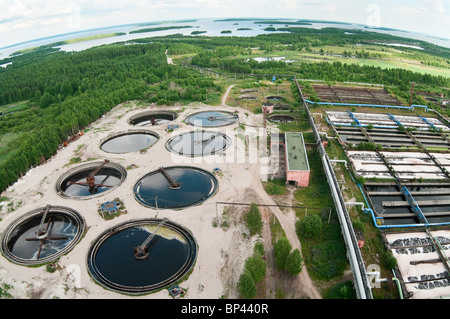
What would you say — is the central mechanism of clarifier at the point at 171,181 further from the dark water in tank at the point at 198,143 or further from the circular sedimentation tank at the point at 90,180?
the dark water in tank at the point at 198,143

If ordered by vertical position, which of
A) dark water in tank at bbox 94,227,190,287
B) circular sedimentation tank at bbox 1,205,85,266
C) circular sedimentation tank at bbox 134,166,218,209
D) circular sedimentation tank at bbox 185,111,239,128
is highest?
circular sedimentation tank at bbox 185,111,239,128

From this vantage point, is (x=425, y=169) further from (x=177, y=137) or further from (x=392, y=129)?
(x=177, y=137)

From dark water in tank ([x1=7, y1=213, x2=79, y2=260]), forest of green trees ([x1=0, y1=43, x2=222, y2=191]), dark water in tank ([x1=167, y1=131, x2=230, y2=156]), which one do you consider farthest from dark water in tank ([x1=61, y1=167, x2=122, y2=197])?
dark water in tank ([x1=167, y1=131, x2=230, y2=156])

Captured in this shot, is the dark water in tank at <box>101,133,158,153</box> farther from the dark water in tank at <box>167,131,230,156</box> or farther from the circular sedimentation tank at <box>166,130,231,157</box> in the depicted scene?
the dark water in tank at <box>167,131,230,156</box>

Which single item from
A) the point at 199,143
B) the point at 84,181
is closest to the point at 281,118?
the point at 199,143

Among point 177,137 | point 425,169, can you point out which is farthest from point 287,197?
point 177,137

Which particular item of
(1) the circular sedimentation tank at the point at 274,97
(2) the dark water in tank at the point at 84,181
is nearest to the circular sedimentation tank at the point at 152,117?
(2) the dark water in tank at the point at 84,181

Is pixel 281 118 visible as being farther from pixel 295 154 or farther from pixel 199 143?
pixel 295 154

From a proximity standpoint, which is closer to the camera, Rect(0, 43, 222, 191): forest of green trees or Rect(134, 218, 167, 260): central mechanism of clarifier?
Rect(134, 218, 167, 260): central mechanism of clarifier
